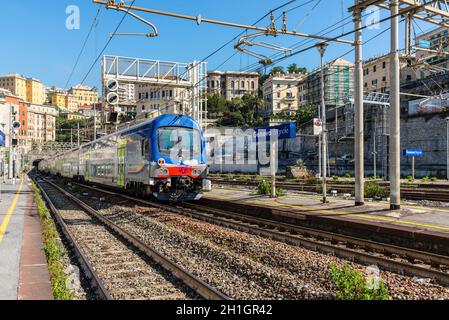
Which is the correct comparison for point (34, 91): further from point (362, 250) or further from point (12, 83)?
point (362, 250)

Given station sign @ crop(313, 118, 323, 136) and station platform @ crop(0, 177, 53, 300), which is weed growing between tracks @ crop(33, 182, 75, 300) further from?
station sign @ crop(313, 118, 323, 136)

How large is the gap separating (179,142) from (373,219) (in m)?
8.08

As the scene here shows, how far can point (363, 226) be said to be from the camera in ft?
35.8

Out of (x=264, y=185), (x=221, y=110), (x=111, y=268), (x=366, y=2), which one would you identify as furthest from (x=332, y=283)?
(x=221, y=110)

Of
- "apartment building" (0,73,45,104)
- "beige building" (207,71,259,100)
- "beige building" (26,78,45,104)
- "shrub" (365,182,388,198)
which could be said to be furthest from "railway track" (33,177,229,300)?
"beige building" (26,78,45,104)

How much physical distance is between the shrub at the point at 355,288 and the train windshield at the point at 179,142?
10980 mm

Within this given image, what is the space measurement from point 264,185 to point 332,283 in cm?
1364

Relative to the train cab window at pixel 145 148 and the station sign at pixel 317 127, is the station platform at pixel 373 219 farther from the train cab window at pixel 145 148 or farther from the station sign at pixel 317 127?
the train cab window at pixel 145 148

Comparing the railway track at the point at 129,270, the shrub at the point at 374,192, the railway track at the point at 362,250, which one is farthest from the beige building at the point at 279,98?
the railway track at the point at 129,270

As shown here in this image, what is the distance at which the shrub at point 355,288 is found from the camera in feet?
18.2

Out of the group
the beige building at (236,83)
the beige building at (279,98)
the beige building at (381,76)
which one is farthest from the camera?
the beige building at (236,83)

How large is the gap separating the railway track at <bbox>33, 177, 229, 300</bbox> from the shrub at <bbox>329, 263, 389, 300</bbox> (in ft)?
5.22

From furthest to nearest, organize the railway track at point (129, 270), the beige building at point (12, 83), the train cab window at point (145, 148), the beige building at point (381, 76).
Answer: the beige building at point (12, 83) < the beige building at point (381, 76) < the train cab window at point (145, 148) < the railway track at point (129, 270)

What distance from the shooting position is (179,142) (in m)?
16.8
